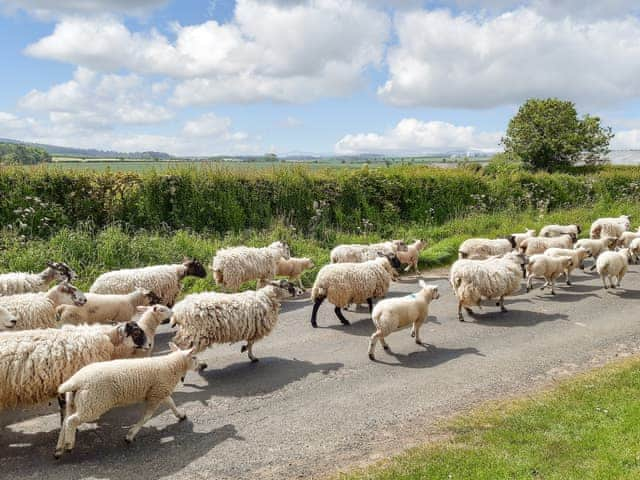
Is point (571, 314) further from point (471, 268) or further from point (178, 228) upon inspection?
point (178, 228)

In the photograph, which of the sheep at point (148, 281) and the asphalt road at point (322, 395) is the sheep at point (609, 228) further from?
the sheep at point (148, 281)

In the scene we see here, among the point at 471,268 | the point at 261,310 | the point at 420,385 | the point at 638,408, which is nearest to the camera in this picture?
the point at 638,408

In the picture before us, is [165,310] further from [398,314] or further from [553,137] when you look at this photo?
[553,137]

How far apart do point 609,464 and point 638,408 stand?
5.66 feet

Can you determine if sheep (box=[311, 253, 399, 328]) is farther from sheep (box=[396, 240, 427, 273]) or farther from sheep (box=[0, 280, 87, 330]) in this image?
sheep (box=[0, 280, 87, 330])

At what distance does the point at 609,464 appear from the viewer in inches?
241

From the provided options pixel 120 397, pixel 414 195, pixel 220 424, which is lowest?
pixel 220 424

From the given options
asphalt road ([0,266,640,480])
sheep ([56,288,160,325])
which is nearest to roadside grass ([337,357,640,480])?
asphalt road ([0,266,640,480])

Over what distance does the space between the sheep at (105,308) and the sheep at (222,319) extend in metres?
1.42

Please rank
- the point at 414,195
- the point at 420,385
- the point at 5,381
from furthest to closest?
the point at 414,195 < the point at 420,385 < the point at 5,381

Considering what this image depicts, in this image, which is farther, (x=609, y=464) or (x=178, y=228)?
(x=178, y=228)

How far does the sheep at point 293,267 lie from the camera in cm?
1504

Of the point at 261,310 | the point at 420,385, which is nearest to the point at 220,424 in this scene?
the point at 261,310

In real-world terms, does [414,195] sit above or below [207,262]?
above
